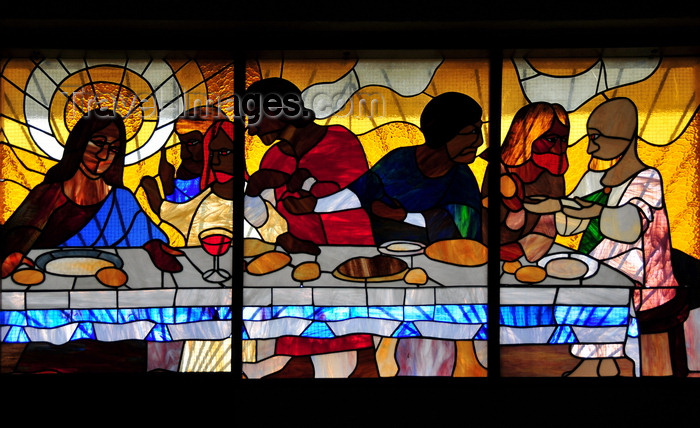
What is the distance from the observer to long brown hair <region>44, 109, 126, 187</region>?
2.17 metres

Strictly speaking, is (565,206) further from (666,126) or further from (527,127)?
(666,126)

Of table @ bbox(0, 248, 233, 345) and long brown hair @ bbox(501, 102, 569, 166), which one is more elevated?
long brown hair @ bbox(501, 102, 569, 166)

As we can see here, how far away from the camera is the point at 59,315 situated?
2.18 m

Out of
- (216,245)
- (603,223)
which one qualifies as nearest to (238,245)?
(216,245)

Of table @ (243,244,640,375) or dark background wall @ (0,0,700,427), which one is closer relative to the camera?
dark background wall @ (0,0,700,427)

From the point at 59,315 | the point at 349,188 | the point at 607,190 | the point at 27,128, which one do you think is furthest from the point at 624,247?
the point at 27,128

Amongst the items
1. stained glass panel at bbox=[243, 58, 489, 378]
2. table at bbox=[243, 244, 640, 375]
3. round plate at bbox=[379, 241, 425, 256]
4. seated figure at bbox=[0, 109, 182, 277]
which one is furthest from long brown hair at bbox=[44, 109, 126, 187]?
round plate at bbox=[379, 241, 425, 256]

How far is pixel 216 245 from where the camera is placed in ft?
7.18

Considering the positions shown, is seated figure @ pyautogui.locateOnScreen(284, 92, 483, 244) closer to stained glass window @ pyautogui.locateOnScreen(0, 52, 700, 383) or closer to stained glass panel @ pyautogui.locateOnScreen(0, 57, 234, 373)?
stained glass window @ pyautogui.locateOnScreen(0, 52, 700, 383)

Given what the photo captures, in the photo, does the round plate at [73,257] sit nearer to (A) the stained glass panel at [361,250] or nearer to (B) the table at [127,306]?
(B) the table at [127,306]

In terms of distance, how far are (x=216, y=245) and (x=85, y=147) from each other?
73 centimetres

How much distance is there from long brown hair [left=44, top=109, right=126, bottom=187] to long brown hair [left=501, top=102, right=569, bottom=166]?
1.71m

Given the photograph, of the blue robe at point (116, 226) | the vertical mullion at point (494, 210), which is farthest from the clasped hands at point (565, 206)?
the blue robe at point (116, 226)

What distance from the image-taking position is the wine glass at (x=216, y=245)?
2.19m
